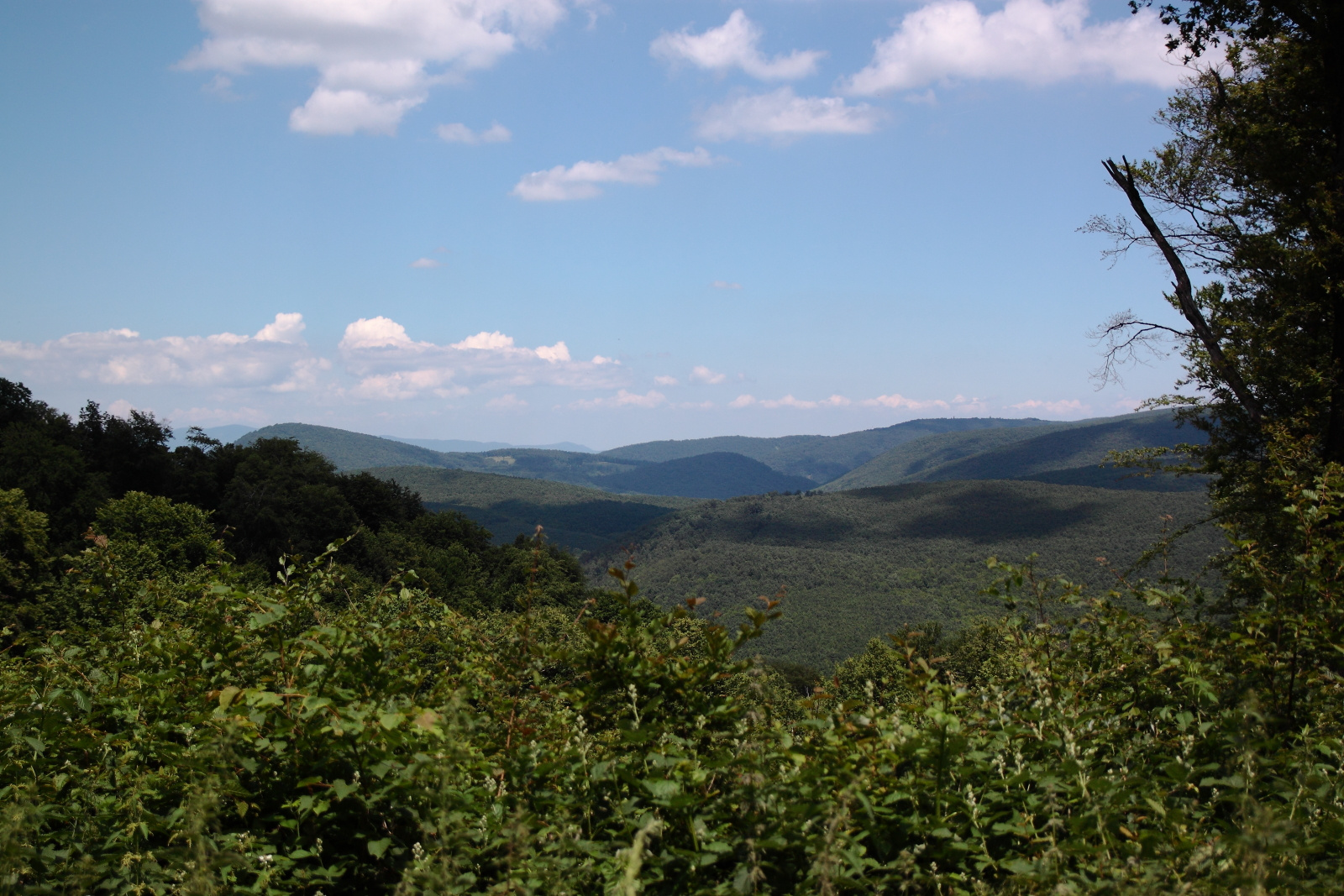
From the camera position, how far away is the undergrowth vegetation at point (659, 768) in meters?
1.86

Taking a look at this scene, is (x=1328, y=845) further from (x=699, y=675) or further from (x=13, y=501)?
(x=13, y=501)

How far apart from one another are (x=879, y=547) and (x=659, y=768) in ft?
476

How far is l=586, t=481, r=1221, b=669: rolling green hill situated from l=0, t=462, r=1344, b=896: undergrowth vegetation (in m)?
80.7

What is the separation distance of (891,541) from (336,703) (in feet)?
483

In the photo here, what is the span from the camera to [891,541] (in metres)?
142

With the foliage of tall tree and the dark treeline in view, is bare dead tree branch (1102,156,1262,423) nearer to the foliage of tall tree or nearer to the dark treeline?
the foliage of tall tree

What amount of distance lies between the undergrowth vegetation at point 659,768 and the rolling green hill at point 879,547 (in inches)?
3178

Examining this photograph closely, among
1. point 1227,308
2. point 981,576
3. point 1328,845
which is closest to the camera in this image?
point 1328,845

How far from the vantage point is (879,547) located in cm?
14062

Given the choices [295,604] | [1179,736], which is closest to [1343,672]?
[1179,736]

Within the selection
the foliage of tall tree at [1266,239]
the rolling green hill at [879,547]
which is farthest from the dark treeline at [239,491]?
the rolling green hill at [879,547]

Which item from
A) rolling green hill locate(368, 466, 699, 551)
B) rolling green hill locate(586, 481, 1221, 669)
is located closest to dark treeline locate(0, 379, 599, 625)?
rolling green hill locate(586, 481, 1221, 669)

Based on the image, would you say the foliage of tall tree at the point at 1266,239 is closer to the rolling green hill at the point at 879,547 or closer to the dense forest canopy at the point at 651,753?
the dense forest canopy at the point at 651,753

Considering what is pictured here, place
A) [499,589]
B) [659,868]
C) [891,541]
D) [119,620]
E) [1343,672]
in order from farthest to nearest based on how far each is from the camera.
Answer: [891,541]
[499,589]
[119,620]
[1343,672]
[659,868]
